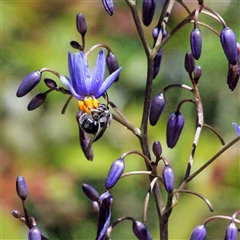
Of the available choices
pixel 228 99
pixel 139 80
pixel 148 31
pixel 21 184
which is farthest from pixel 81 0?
pixel 21 184

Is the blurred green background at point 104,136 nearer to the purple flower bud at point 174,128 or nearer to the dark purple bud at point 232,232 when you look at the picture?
the purple flower bud at point 174,128

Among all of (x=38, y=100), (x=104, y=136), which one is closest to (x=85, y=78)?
(x=38, y=100)

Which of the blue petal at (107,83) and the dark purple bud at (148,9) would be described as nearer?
the blue petal at (107,83)

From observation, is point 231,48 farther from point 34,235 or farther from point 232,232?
point 34,235

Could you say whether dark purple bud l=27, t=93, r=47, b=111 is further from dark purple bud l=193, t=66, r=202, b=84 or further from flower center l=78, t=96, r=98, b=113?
dark purple bud l=193, t=66, r=202, b=84

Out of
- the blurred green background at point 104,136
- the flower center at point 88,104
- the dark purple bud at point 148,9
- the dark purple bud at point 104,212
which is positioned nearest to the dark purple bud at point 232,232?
the dark purple bud at point 104,212

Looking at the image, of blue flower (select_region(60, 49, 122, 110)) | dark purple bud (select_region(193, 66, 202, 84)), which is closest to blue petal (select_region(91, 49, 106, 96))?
blue flower (select_region(60, 49, 122, 110))
